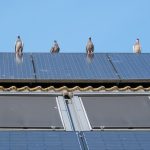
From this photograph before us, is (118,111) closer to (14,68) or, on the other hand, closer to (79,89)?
(79,89)

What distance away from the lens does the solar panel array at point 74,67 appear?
43.6ft

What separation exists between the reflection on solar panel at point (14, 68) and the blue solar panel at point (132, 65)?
2.04 meters

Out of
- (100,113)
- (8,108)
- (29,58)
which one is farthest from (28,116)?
(29,58)

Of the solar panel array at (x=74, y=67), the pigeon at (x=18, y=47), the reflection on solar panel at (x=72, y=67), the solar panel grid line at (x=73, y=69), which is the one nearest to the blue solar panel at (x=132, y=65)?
the solar panel array at (x=74, y=67)

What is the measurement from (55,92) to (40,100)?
91 cm

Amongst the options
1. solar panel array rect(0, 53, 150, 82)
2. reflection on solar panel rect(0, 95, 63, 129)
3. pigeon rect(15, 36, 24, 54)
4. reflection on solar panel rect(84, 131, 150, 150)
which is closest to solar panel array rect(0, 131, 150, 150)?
reflection on solar panel rect(84, 131, 150, 150)

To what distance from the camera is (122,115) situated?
993 centimetres

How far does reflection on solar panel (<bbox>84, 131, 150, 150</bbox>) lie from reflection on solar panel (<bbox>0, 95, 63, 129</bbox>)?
0.84 metres

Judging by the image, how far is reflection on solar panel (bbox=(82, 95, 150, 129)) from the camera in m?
9.55

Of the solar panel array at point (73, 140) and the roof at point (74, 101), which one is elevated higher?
the roof at point (74, 101)

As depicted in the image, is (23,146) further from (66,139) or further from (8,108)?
(8,108)

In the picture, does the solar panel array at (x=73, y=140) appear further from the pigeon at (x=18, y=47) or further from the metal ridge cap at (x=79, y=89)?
the pigeon at (x=18, y=47)

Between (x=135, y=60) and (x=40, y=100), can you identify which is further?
(x=135, y=60)

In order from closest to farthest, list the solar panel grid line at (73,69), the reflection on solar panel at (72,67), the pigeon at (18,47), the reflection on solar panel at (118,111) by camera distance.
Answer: the reflection on solar panel at (118,111) → the reflection on solar panel at (72,67) → the solar panel grid line at (73,69) → the pigeon at (18,47)
